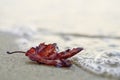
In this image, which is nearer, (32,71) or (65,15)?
(32,71)

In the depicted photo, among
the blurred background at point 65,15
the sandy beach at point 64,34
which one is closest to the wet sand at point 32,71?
the sandy beach at point 64,34

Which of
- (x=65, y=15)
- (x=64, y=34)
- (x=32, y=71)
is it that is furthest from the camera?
(x=65, y=15)

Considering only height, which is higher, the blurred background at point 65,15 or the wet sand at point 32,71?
the blurred background at point 65,15

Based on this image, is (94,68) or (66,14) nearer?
(94,68)

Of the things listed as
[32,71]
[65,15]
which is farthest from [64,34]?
[32,71]

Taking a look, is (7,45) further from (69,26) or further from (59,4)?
(59,4)

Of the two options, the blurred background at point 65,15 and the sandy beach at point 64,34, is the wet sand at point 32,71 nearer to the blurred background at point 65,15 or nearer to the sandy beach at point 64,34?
the sandy beach at point 64,34

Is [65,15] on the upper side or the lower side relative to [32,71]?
upper

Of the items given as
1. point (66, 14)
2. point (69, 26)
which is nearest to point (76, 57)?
point (69, 26)

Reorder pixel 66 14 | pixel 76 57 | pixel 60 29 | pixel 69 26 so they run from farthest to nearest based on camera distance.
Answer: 1. pixel 66 14
2. pixel 69 26
3. pixel 60 29
4. pixel 76 57

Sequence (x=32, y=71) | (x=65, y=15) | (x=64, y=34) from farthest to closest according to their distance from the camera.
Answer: (x=65, y=15), (x=64, y=34), (x=32, y=71)

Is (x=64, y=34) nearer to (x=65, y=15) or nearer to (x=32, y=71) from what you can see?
(x=65, y=15)
